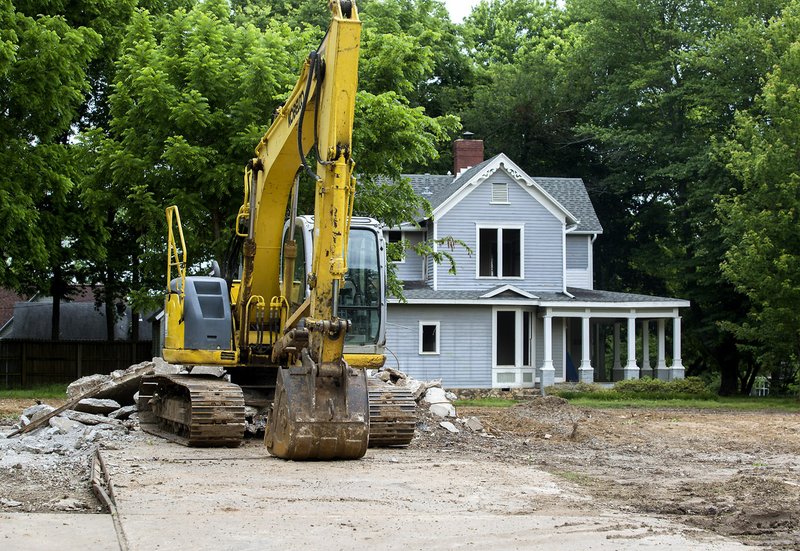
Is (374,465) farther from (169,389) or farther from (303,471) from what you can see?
(169,389)

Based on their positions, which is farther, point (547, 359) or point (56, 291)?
point (56, 291)

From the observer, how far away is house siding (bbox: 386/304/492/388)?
3512cm

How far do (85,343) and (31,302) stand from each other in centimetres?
1171

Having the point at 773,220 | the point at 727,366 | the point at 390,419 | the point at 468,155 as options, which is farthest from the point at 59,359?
the point at 727,366

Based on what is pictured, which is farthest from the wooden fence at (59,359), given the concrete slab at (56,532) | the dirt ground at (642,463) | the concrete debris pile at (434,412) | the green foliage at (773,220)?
the concrete slab at (56,532)

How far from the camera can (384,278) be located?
1463cm

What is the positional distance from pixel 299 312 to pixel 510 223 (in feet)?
78.1

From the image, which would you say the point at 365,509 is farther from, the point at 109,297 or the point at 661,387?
the point at 109,297

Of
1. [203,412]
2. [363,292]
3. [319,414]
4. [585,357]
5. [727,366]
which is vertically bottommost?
[727,366]

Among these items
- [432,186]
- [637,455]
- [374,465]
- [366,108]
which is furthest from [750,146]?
[374,465]

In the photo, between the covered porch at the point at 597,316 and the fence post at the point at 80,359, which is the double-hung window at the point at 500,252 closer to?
the covered porch at the point at 597,316

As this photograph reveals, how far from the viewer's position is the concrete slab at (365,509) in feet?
25.5

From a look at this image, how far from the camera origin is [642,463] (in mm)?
13875

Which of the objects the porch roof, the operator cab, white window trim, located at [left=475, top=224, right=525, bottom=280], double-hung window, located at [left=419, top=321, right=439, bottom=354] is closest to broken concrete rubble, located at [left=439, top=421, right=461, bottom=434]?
the operator cab
